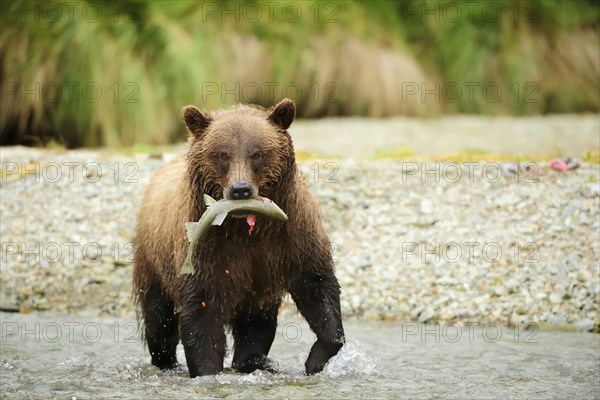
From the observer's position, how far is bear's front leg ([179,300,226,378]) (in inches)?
265

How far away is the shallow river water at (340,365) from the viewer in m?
6.75

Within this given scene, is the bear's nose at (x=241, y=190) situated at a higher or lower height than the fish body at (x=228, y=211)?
higher

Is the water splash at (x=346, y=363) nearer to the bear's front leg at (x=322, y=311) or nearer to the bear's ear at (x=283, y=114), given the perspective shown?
the bear's front leg at (x=322, y=311)

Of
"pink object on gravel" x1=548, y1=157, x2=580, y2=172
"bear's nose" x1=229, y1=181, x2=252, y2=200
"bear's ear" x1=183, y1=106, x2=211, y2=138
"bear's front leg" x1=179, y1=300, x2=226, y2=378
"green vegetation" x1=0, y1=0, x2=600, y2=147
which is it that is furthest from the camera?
"green vegetation" x1=0, y1=0, x2=600, y2=147

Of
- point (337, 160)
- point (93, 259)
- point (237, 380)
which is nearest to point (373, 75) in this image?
point (337, 160)

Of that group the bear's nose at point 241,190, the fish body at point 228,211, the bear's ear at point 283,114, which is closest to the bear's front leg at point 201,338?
the fish body at point 228,211

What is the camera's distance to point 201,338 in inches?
265

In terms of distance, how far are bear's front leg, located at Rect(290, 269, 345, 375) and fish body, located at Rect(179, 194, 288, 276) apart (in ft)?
2.17

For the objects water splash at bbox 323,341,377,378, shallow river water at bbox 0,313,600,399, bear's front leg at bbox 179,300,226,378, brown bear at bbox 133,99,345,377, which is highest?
brown bear at bbox 133,99,345,377

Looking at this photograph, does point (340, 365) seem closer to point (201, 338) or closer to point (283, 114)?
point (201, 338)

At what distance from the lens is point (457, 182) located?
10914 millimetres

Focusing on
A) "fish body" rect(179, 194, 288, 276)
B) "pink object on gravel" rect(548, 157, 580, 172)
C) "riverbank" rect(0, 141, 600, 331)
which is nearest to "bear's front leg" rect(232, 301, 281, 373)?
"fish body" rect(179, 194, 288, 276)

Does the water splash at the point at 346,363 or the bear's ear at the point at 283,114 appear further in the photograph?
the water splash at the point at 346,363

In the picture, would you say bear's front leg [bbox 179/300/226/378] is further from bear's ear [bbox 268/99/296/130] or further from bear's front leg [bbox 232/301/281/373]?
bear's ear [bbox 268/99/296/130]
